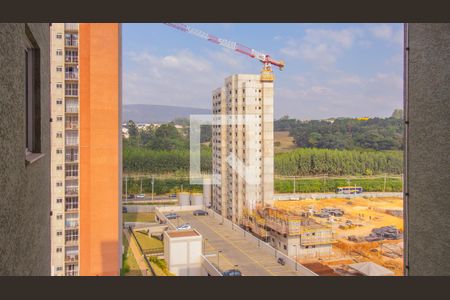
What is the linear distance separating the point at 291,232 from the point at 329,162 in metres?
1.18

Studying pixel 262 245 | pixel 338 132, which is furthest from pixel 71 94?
pixel 338 132

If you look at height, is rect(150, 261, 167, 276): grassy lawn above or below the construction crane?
below

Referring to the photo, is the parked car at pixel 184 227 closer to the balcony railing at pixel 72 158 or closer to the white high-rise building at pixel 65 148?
the white high-rise building at pixel 65 148

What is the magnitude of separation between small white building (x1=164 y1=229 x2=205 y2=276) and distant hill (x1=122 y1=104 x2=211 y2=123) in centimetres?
125

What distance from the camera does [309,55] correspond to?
19.1 feet

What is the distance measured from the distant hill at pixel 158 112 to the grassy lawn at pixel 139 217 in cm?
109

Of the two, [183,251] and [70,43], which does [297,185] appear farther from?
[70,43]

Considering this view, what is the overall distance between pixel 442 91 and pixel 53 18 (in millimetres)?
1471

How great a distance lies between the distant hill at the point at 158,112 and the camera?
4504mm

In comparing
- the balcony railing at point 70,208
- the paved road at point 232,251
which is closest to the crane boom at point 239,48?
the paved road at point 232,251

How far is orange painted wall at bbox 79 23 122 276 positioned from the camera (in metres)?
5.29

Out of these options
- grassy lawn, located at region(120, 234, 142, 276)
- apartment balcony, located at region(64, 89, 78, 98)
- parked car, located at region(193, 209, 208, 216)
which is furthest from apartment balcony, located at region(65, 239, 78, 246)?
apartment balcony, located at region(64, 89, 78, 98)

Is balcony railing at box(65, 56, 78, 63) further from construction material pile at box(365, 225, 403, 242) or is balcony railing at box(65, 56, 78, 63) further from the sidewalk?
construction material pile at box(365, 225, 403, 242)

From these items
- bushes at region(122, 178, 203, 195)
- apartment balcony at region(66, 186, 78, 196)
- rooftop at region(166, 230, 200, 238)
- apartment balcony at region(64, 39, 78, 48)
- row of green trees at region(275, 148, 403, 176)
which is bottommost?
rooftop at region(166, 230, 200, 238)
